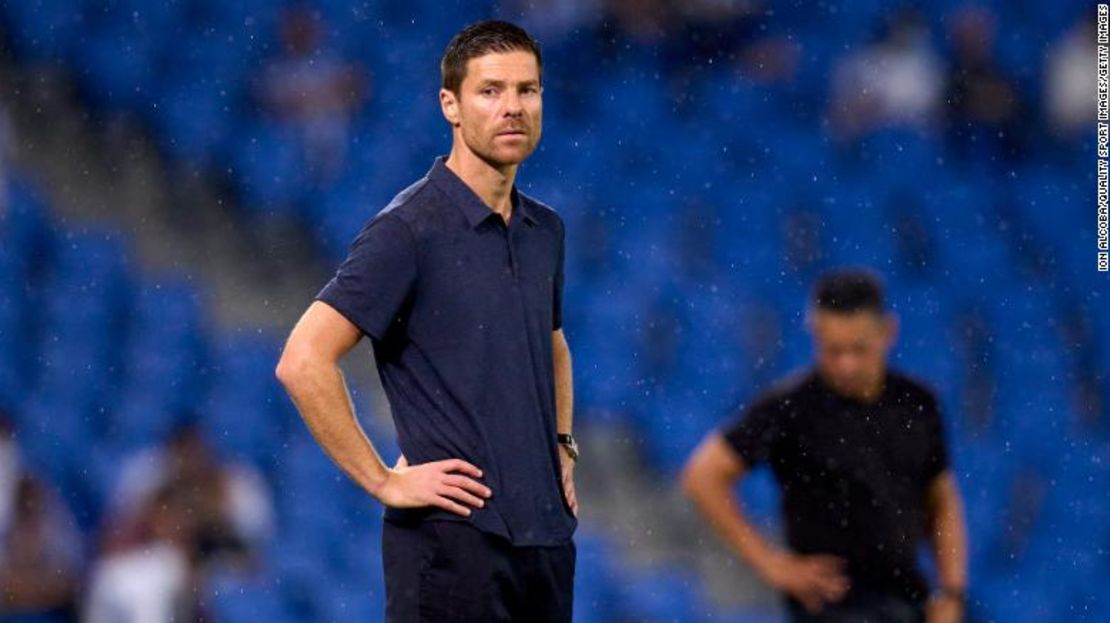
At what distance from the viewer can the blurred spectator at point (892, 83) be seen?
450 centimetres

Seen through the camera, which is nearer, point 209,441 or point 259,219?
point 209,441

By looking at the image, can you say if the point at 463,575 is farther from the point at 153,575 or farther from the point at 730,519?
the point at 153,575

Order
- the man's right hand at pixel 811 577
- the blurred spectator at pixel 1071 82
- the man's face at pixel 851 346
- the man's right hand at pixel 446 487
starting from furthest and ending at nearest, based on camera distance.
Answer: the blurred spectator at pixel 1071 82 → the man's face at pixel 851 346 → the man's right hand at pixel 811 577 → the man's right hand at pixel 446 487

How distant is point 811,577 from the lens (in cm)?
257

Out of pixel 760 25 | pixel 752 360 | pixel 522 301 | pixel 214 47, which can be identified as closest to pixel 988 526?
pixel 752 360

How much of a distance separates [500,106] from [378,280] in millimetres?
203

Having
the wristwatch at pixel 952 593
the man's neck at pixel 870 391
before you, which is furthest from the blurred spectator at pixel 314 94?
the wristwatch at pixel 952 593

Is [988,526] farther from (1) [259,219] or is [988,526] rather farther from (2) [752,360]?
(1) [259,219]

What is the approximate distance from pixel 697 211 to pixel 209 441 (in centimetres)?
123

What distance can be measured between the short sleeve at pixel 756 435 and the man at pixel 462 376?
785 mm

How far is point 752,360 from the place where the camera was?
427cm

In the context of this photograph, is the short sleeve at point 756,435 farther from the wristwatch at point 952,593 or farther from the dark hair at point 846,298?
the wristwatch at point 952,593

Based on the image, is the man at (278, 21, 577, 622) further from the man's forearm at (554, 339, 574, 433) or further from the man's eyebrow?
the man's forearm at (554, 339, 574, 433)

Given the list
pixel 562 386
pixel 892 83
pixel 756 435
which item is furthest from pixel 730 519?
pixel 892 83
